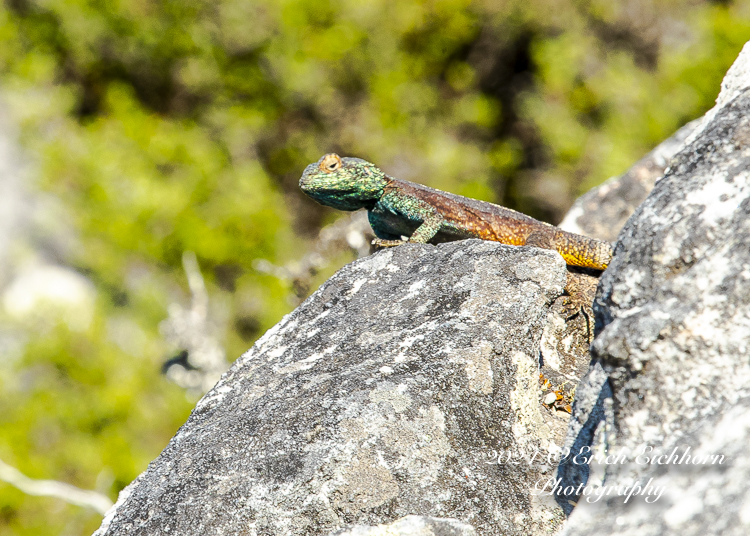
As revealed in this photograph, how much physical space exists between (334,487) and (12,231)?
13.2 metres

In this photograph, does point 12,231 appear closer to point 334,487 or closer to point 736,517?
point 334,487

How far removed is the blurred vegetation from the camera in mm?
12344

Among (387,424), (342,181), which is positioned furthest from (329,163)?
(387,424)

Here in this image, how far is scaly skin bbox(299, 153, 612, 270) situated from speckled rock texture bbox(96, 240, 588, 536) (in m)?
0.83

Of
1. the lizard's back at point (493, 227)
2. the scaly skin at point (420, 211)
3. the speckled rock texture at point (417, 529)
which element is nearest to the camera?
the speckled rock texture at point (417, 529)

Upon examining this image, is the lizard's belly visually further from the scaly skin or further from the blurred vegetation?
the blurred vegetation

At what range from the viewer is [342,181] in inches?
172

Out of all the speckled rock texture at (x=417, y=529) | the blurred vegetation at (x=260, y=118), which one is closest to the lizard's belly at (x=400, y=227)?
the speckled rock texture at (x=417, y=529)

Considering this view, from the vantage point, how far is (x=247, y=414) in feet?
9.86

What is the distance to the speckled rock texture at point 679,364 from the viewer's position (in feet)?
6.11

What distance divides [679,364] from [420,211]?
2.38 metres

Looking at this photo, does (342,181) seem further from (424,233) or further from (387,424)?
(387,424)

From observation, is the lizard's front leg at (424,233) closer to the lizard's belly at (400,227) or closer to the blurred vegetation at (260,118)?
the lizard's belly at (400,227)

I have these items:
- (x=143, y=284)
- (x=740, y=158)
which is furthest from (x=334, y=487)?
(x=143, y=284)
